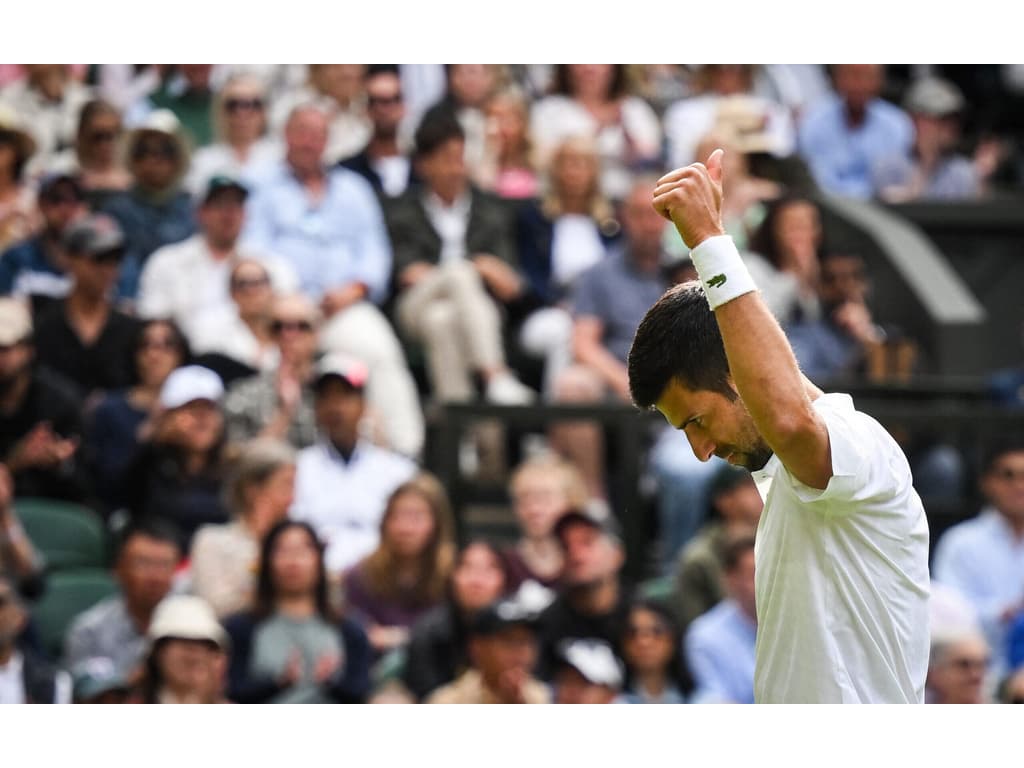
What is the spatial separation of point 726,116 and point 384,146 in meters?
1.74

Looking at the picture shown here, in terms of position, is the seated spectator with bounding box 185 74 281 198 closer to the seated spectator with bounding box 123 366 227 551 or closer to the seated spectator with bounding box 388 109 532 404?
the seated spectator with bounding box 388 109 532 404

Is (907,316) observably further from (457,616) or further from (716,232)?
(716,232)

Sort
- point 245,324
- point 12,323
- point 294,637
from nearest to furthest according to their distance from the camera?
point 294,637, point 12,323, point 245,324

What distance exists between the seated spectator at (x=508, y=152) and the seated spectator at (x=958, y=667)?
351 cm

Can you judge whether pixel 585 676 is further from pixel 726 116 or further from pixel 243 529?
pixel 726 116

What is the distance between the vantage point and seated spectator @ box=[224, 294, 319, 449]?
7.66 meters

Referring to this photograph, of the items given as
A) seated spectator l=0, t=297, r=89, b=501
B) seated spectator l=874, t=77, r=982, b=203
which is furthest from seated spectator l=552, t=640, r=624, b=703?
seated spectator l=874, t=77, r=982, b=203

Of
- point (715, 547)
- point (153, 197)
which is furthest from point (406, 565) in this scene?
point (153, 197)

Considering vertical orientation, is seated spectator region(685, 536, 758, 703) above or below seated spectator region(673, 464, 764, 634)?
below

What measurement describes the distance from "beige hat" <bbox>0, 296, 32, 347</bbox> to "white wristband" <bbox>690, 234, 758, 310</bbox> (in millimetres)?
5232

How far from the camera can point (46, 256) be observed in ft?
27.3

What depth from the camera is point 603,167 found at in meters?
9.41
